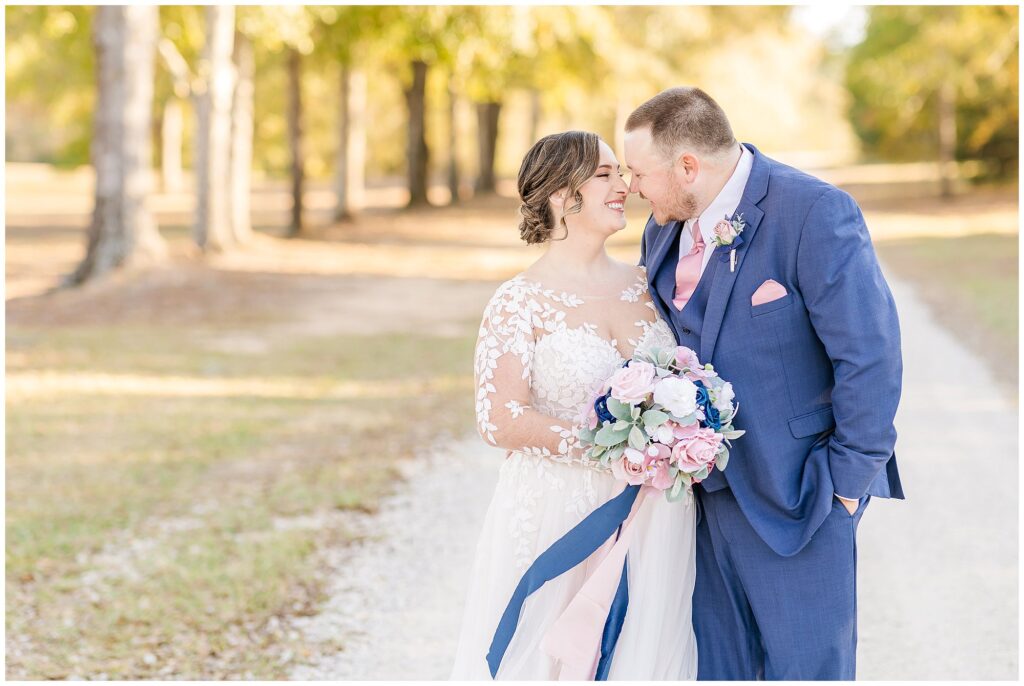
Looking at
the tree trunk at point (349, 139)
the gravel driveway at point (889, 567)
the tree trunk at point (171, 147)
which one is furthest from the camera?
the tree trunk at point (171, 147)

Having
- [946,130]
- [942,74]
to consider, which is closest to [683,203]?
[942,74]

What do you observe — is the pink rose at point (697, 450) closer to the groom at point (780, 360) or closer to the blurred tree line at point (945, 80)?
the groom at point (780, 360)

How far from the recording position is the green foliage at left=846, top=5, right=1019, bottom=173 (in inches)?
875

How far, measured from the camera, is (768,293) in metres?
3.01

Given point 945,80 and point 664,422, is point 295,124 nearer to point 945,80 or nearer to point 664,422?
point 945,80

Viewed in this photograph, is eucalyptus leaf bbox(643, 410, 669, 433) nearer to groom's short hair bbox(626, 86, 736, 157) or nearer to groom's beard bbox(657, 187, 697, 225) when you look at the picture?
groom's beard bbox(657, 187, 697, 225)

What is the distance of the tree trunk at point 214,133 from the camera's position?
16.5m

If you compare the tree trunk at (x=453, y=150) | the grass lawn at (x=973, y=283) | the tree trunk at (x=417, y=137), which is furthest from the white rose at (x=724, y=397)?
the tree trunk at (x=453, y=150)

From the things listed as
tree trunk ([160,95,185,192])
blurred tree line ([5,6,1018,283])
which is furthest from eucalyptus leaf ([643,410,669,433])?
tree trunk ([160,95,185,192])

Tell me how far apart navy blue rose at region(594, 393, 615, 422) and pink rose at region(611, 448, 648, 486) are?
12cm

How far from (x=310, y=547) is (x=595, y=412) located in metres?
3.27

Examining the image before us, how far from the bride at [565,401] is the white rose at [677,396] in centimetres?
36

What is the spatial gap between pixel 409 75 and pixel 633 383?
2523 centimetres

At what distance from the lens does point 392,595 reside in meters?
5.17
